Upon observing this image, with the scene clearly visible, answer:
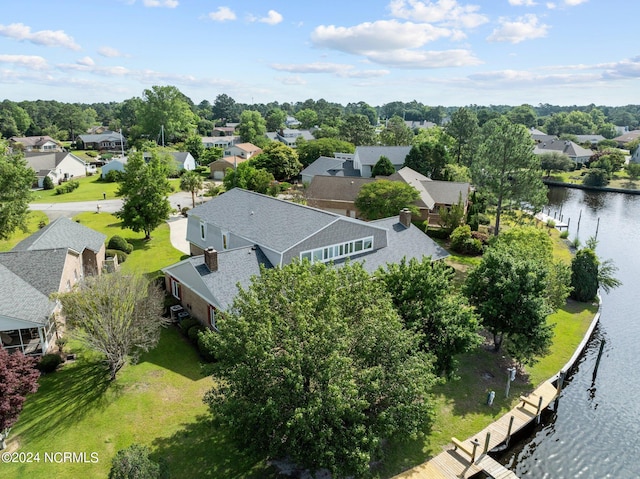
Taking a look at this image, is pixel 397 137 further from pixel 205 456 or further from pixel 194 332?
pixel 205 456

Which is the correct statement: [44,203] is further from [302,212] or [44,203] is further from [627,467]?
[627,467]

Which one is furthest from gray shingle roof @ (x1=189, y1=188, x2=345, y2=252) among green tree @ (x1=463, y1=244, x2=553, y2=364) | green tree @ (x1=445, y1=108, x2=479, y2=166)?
green tree @ (x1=445, y1=108, x2=479, y2=166)

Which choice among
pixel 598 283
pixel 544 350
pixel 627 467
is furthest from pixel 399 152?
pixel 627 467

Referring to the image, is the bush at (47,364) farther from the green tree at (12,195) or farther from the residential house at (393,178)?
the residential house at (393,178)

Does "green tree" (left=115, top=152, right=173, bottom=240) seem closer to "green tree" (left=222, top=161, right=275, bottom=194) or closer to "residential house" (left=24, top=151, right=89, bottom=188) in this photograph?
"green tree" (left=222, top=161, right=275, bottom=194)

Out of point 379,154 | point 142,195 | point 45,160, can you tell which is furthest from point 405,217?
point 45,160
